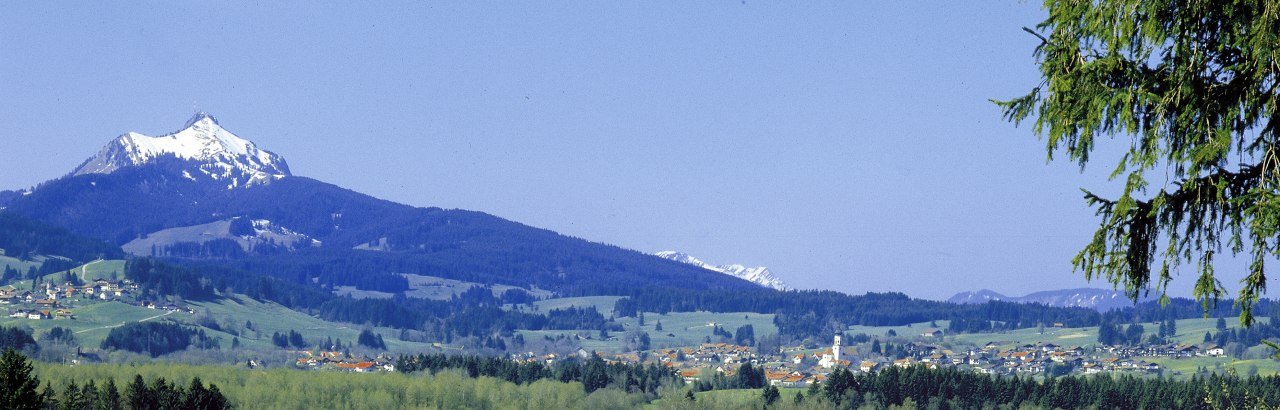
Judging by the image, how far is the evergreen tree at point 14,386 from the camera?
40.8 meters

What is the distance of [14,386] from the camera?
41375 millimetres

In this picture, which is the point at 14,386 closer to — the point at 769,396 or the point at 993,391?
the point at 769,396

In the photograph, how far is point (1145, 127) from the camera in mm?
12688

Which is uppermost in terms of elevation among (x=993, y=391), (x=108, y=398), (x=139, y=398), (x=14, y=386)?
(x=993, y=391)

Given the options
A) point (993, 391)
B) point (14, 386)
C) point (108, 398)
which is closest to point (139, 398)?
point (108, 398)

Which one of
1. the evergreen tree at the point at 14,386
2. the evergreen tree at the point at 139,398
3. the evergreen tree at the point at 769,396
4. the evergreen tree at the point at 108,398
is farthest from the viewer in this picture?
the evergreen tree at the point at 769,396

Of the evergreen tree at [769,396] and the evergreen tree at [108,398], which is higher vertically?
the evergreen tree at [769,396]

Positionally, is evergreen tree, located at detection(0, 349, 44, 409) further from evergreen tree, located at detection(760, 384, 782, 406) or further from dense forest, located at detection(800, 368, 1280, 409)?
evergreen tree, located at detection(760, 384, 782, 406)

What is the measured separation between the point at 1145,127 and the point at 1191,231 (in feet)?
3.24

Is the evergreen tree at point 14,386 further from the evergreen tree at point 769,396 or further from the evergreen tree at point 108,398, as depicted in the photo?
the evergreen tree at point 769,396

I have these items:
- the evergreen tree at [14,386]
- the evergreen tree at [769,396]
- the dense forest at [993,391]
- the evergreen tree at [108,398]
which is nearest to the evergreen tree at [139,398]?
the evergreen tree at [108,398]

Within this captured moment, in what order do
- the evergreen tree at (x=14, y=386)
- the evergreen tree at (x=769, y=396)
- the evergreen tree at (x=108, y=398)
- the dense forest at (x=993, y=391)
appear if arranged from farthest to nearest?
the evergreen tree at (x=769, y=396), the dense forest at (x=993, y=391), the evergreen tree at (x=108, y=398), the evergreen tree at (x=14, y=386)

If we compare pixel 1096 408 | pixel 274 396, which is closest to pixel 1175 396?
pixel 1096 408

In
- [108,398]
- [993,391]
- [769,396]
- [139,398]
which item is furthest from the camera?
[769,396]
